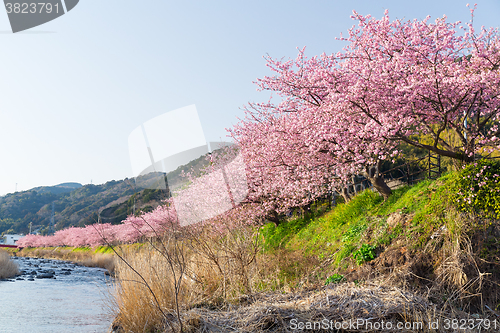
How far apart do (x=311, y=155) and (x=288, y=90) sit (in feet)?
7.46

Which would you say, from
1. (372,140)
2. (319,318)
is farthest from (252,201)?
(319,318)

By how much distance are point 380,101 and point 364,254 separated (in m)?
3.88

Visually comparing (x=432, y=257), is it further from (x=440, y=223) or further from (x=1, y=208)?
(x=1, y=208)

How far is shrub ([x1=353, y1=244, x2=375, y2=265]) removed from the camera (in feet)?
20.5

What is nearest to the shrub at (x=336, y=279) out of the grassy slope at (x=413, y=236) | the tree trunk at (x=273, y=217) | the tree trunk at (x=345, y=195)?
the grassy slope at (x=413, y=236)

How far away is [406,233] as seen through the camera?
20.4ft

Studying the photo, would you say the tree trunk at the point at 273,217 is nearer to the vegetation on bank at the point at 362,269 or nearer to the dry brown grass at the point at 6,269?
the vegetation on bank at the point at 362,269

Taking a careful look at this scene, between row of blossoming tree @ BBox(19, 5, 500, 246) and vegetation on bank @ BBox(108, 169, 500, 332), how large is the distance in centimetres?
105

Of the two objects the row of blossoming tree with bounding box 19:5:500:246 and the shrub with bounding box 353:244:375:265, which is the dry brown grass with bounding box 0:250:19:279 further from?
the shrub with bounding box 353:244:375:265

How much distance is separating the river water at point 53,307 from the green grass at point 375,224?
5.57m

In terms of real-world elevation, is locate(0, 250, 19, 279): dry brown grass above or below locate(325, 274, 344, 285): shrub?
below

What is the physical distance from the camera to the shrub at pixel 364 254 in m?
6.24

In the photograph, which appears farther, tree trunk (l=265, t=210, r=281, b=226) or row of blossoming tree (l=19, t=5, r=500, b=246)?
tree trunk (l=265, t=210, r=281, b=226)

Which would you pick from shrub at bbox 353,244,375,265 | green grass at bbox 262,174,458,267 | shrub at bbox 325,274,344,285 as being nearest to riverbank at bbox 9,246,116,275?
green grass at bbox 262,174,458,267
